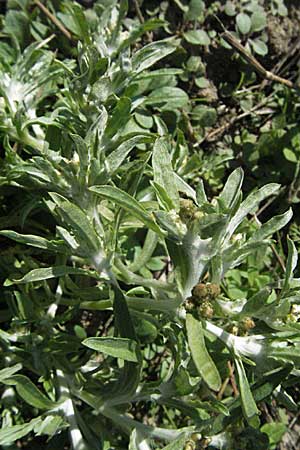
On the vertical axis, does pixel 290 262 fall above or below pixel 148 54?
below

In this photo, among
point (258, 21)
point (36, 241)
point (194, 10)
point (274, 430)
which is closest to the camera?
point (36, 241)

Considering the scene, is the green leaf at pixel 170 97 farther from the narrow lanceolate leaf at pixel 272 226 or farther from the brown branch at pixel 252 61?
the narrow lanceolate leaf at pixel 272 226

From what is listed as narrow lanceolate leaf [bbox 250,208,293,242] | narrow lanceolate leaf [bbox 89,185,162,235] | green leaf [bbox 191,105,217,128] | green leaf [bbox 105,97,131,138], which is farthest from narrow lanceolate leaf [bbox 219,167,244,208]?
green leaf [bbox 191,105,217,128]

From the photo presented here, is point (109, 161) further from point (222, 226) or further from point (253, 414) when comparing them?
point (253, 414)

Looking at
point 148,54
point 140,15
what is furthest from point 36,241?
point 140,15

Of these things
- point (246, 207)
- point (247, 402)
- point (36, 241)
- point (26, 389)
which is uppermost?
point (246, 207)

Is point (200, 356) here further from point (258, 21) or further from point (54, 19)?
point (258, 21)

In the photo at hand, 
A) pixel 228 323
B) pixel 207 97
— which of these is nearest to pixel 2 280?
pixel 228 323

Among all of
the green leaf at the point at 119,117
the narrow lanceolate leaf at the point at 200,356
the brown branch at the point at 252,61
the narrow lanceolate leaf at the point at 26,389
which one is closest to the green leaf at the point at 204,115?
the brown branch at the point at 252,61
